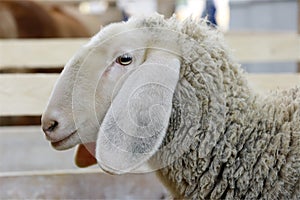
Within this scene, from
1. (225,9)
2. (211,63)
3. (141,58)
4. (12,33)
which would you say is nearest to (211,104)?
(211,63)

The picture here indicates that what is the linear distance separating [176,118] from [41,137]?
202cm

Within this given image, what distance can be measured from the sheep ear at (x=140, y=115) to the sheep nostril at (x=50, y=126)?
0.12 m

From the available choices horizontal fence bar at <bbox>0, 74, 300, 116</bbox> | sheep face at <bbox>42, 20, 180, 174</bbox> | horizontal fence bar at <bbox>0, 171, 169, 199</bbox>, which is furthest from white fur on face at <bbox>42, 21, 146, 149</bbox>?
horizontal fence bar at <bbox>0, 74, 300, 116</bbox>

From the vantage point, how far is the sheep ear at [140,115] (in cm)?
167

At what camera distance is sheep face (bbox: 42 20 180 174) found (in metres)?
1.67

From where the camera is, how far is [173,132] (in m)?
1.71

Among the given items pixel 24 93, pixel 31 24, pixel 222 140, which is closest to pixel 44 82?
pixel 24 93

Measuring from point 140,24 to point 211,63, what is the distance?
0.23 metres

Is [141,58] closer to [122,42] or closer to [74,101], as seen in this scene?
[122,42]

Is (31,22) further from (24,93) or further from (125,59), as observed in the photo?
(125,59)

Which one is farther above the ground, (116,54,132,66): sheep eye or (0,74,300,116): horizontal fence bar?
(116,54,132,66): sheep eye

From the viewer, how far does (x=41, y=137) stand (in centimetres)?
359

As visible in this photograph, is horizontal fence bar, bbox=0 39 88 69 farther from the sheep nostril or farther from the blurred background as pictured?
the sheep nostril

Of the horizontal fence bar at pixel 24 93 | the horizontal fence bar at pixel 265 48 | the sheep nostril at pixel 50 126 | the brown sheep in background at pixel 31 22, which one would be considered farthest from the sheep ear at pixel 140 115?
the brown sheep in background at pixel 31 22
